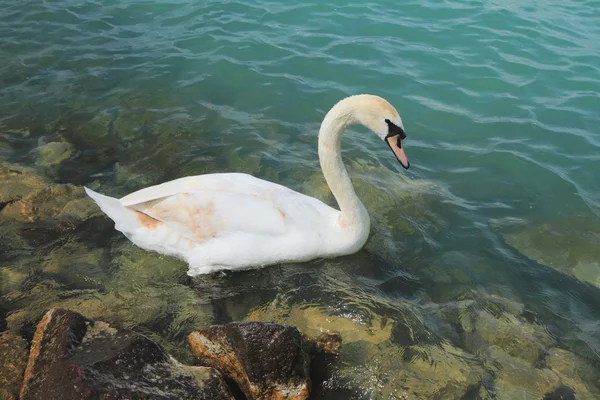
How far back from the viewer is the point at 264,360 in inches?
137

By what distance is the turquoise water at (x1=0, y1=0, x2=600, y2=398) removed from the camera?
5.27m

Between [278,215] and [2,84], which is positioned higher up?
[278,215]

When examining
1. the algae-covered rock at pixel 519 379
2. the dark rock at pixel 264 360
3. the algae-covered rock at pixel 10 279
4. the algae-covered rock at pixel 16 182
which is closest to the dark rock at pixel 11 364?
the algae-covered rock at pixel 10 279

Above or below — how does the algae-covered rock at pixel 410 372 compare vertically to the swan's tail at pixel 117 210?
below

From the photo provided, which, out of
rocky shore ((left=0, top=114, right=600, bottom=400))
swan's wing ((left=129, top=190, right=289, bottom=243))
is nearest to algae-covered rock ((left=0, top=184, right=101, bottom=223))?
rocky shore ((left=0, top=114, right=600, bottom=400))

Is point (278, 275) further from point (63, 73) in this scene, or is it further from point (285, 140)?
point (63, 73)

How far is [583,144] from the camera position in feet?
25.5

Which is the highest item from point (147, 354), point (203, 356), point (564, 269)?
point (147, 354)

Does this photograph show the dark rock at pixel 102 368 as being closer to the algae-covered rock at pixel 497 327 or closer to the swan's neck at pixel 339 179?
the swan's neck at pixel 339 179

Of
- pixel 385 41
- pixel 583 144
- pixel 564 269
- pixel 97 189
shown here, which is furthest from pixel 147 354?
pixel 385 41

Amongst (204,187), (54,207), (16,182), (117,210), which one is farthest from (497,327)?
(16,182)

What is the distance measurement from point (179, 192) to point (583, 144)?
19.7 ft

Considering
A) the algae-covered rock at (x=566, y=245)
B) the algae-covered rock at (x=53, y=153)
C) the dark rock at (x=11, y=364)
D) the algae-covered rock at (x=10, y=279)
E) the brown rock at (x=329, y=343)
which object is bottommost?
the algae-covered rock at (x=566, y=245)

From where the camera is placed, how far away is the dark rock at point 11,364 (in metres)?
3.38
